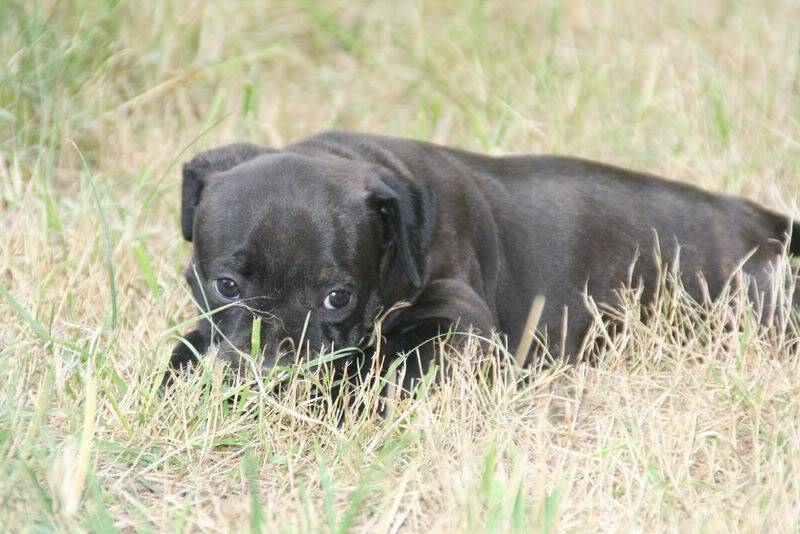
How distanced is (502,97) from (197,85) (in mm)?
1860

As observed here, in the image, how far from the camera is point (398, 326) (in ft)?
15.0

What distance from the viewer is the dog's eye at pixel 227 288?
4.18 metres

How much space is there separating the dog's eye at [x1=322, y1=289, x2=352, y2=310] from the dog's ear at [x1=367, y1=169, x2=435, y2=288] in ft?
0.96

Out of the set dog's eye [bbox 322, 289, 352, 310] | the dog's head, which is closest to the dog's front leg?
the dog's head

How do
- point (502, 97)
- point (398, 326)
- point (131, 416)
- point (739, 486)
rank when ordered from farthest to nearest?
point (502, 97) < point (398, 326) < point (131, 416) < point (739, 486)

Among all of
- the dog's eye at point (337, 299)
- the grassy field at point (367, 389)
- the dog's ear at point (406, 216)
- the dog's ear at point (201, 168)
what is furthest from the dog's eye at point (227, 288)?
the dog's ear at point (406, 216)

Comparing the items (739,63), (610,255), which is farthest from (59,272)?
(739,63)

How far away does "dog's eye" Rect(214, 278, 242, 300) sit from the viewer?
4176 millimetres

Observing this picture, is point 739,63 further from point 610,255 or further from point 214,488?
point 214,488

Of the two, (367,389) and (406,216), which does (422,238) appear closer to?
(406,216)

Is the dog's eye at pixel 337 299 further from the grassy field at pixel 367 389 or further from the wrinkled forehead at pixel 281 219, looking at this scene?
the grassy field at pixel 367 389

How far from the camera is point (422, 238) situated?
441cm

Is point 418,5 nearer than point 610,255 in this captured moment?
No

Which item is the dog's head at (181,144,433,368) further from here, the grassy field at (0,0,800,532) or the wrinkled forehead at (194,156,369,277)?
the grassy field at (0,0,800,532)
